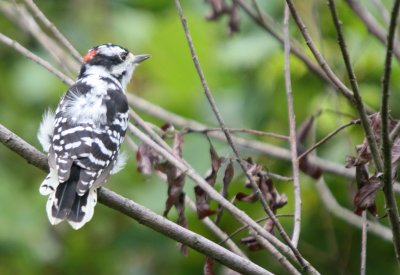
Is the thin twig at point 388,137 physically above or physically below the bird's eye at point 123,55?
below

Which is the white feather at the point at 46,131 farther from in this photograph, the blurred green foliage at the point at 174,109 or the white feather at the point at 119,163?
the blurred green foliage at the point at 174,109

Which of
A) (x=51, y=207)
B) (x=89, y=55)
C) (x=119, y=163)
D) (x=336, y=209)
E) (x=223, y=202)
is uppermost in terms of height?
(x=89, y=55)

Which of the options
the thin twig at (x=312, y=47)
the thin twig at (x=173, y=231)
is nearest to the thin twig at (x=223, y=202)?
the thin twig at (x=173, y=231)

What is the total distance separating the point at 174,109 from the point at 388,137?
3924mm

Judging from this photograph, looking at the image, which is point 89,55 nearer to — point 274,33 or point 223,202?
point 274,33

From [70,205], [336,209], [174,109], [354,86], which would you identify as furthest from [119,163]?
[174,109]

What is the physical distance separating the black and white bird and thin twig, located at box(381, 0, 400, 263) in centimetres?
143

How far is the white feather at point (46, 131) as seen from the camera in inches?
190

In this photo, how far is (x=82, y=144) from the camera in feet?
14.8

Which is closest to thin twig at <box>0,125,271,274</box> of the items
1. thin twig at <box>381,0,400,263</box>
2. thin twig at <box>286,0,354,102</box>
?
thin twig at <box>381,0,400,263</box>

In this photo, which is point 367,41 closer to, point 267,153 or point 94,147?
point 267,153

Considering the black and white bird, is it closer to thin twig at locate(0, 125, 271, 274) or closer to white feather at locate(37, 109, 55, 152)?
white feather at locate(37, 109, 55, 152)

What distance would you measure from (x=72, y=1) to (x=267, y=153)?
2.95 metres

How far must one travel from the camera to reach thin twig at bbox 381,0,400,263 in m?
3.06
